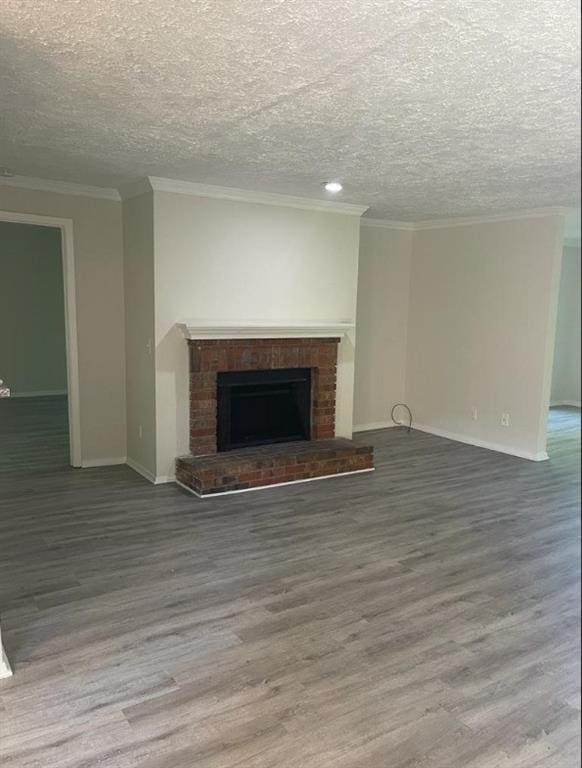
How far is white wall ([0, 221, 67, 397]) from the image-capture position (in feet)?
19.1

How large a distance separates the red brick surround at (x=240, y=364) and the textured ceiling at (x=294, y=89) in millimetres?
1280

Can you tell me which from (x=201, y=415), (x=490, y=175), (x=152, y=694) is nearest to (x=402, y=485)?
(x=201, y=415)

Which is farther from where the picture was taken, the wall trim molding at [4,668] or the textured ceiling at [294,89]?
the wall trim molding at [4,668]

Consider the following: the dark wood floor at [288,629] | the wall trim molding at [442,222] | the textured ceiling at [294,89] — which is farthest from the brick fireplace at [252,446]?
the wall trim molding at [442,222]

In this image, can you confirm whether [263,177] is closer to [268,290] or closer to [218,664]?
[268,290]

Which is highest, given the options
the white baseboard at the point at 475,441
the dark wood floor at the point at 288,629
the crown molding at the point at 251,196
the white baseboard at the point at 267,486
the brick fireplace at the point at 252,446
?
the crown molding at the point at 251,196

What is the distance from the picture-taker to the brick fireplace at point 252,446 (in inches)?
165


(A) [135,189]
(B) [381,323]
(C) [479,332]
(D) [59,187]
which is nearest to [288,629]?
(A) [135,189]

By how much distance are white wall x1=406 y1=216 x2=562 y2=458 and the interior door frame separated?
3.57 m

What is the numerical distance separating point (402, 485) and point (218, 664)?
249 cm

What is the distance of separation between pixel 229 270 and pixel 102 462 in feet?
6.32

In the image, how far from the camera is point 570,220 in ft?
1.96

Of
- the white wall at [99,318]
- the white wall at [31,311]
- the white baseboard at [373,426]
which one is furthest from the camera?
the white baseboard at [373,426]

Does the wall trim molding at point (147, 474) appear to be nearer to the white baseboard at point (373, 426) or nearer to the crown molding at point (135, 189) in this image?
the crown molding at point (135, 189)
